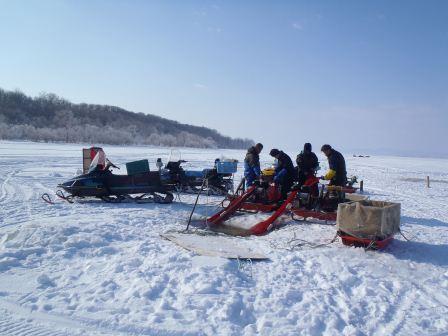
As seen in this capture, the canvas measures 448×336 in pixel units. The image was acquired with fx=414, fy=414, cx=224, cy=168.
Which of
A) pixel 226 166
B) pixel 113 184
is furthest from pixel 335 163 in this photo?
pixel 113 184

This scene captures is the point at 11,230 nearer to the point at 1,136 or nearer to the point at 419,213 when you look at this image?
the point at 419,213

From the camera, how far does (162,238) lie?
6.36 meters

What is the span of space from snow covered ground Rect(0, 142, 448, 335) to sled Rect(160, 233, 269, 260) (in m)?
0.15

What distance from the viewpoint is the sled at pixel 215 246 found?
5.46 meters

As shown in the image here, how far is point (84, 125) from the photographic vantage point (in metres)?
92.8

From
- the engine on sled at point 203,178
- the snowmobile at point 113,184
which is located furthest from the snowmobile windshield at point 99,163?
the engine on sled at point 203,178

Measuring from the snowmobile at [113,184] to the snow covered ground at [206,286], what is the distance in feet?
10.1

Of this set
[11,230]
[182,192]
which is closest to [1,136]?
[182,192]

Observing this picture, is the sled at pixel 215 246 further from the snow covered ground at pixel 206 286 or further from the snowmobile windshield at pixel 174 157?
the snowmobile windshield at pixel 174 157

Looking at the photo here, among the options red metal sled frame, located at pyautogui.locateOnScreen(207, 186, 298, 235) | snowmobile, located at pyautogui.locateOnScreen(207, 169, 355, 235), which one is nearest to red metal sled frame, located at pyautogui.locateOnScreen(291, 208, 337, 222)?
snowmobile, located at pyautogui.locateOnScreen(207, 169, 355, 235)

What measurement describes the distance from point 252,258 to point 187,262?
0.85m

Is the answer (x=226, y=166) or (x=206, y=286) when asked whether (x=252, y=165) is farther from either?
(x=206, y=286)

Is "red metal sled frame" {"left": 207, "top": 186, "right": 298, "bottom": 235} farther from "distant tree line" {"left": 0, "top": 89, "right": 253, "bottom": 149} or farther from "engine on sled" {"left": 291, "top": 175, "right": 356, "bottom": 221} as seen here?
"distant tree line" {"left": 0, "top": 89, "right": 253, "bottom": 149}

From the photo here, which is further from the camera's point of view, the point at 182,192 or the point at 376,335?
the point at 182,192
